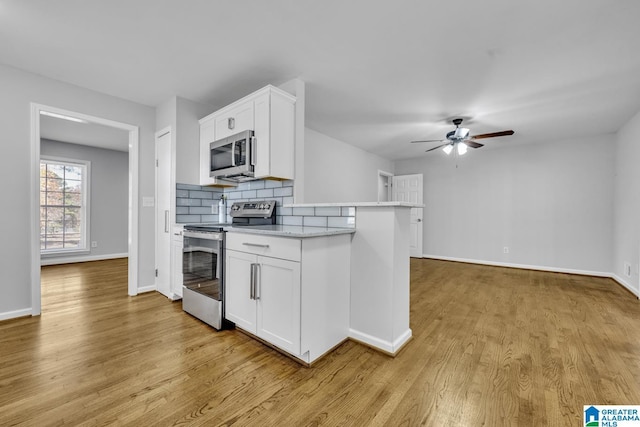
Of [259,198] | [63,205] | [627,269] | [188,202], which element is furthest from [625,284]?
[63,205]

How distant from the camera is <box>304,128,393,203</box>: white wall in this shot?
15.3 ft

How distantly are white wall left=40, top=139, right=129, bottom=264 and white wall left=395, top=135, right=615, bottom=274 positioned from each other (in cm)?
683

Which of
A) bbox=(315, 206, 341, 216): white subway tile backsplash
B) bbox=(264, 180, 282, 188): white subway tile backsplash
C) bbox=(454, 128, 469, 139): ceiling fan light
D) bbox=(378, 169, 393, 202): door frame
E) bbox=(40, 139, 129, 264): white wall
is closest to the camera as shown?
bbox=(315, 206, 341, 216): white subway tile backsplash

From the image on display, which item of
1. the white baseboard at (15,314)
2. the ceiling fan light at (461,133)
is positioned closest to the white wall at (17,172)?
the white baseboard at (15,314)

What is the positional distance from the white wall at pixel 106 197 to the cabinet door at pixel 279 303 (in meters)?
5.52

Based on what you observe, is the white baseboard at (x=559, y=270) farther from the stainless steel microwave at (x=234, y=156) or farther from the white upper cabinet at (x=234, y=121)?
the white upper cabinet at (x=234, y=121)

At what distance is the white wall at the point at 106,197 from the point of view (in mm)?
5543

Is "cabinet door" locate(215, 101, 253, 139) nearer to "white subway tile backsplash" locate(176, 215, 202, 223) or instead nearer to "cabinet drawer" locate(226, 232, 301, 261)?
"white subway tile backsplash" locate(176, 215, 202, 223)

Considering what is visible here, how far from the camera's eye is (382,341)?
2.01 m

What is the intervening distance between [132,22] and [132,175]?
189 centimetres

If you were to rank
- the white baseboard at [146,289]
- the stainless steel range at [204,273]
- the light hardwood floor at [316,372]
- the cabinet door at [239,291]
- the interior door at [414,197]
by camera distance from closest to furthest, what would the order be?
the light hardwood floor at [316,372] < the cabinet door at [239,291] < the stainless steel range at [204,273] < the white baseboard at [146,289] < the interior door at [414,197]

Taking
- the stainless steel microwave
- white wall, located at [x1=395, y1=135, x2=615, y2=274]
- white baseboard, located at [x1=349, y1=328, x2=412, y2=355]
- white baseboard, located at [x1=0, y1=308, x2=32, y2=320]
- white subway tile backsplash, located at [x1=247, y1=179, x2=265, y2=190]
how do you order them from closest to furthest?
white baseboard, located at [x1=349, y1=328, x2=412, y2=355] < white baseboard, located at [x1=0, y1=308, x2=32, y2=320] < the stainless steel microwave < white subway tile backsplash, located at [x1=247, y1=179, x2=265, y2=190] < white wall, located at [x1=395, y1=135, x2=615, y2=274]

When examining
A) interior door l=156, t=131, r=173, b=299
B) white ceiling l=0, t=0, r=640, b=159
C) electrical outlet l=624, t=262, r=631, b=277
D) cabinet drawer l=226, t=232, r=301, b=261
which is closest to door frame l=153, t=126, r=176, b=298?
interior door l=156, t=131, r=173, b=299

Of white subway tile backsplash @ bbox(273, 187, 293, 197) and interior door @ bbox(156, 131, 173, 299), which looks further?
interior door @ bbox(156, 131, 173, 299)
